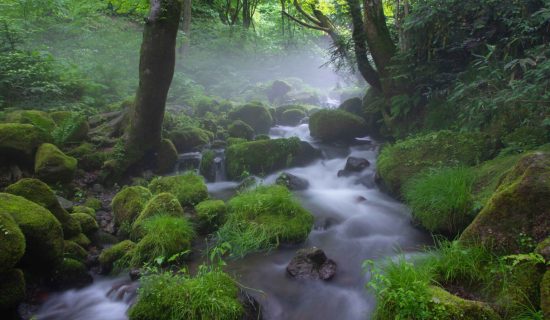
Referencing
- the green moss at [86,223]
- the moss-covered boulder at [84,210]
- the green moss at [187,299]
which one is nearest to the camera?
the green moss at [187,299]

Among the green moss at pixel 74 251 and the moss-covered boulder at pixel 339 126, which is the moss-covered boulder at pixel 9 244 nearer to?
the green moss at pixel 74 251

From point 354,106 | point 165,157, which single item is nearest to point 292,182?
point 165,157

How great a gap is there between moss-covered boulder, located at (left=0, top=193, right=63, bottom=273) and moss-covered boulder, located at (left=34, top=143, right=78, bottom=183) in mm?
2439

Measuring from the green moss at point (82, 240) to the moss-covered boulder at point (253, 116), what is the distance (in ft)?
31.0

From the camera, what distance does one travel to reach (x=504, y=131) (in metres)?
6.94

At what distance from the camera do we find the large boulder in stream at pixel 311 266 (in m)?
5.12

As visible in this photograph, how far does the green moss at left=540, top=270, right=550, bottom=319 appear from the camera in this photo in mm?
2859

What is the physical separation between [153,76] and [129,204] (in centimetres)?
282

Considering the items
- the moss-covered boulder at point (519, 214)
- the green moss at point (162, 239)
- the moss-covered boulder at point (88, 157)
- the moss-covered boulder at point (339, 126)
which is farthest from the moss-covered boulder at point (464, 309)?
the moss-covered boulder at point (339, 126)

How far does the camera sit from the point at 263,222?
20.7 feet

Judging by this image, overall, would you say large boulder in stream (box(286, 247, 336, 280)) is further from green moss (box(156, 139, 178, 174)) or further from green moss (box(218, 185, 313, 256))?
green moss (box(156, 139, 178, 174))

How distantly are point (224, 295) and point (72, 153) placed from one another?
6280 millimetres

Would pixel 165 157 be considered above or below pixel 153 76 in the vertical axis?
below

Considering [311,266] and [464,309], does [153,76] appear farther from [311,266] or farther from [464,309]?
[464,309]
